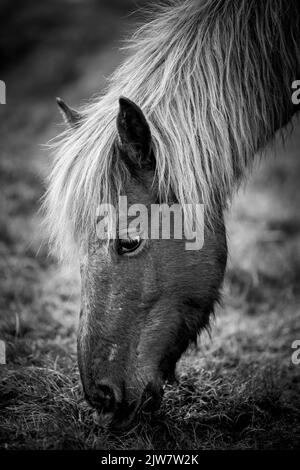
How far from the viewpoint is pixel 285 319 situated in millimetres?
5137

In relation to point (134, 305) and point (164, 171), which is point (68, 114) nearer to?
point (164, 171)

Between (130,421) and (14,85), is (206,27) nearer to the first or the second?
(130,421)

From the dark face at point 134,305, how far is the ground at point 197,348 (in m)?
0.32

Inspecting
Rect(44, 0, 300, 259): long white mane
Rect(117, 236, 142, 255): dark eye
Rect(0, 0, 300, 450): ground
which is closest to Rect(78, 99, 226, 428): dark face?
Rect(117, 236, 142, 255): dark eye

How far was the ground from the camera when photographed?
2891 mm

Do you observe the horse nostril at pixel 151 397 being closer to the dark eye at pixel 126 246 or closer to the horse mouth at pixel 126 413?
the horse mouth at pixel 126 413

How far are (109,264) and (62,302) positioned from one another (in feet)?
8.75

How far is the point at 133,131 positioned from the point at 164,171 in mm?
299

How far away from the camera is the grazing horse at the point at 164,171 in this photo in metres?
2.68

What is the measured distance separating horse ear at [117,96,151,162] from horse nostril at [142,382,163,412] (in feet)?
4.26

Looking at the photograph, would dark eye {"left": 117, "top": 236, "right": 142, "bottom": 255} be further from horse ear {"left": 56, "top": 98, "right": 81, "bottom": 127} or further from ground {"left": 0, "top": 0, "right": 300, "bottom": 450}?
horse ear {"left": 56, "top": 98, "right": 81, "bottom": 127}

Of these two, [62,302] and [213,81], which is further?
[62,302]

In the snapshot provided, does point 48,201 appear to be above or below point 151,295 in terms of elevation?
above

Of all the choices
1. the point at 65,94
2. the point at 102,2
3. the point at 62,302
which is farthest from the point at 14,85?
the point at 62,302
